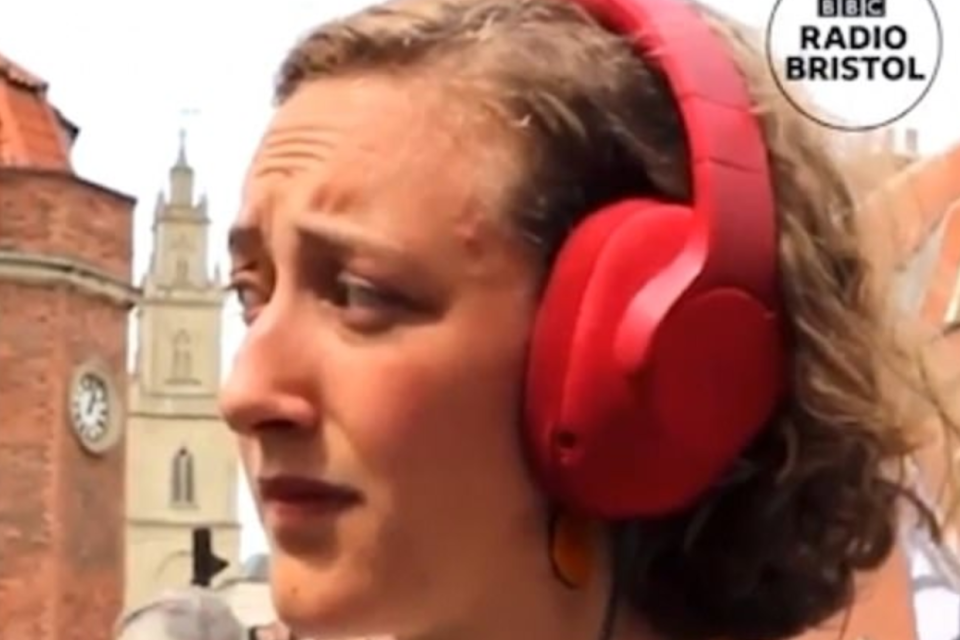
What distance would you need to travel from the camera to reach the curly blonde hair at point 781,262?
2.14 feet

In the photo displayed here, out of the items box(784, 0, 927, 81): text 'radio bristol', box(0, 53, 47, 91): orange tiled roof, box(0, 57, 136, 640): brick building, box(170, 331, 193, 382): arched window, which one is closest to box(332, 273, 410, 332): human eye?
box(784, 0, 927, 81): text 'radio bristol'

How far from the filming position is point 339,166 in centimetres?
63

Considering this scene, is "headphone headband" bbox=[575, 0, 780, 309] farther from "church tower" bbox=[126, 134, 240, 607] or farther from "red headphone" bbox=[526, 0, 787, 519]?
"church tower" bbox=[126, 134, 240, 607]

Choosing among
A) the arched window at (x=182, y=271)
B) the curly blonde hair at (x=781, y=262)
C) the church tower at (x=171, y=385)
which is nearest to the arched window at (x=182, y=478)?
the church tower at (x=171, y=385)

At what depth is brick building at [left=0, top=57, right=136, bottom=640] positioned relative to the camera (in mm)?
12562

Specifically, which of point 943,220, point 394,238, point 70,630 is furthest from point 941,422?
point 70,630

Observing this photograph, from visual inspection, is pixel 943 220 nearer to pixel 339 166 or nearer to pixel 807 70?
pixel 807 70

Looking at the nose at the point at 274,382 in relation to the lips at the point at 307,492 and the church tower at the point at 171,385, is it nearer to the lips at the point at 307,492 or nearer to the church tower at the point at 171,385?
the lips at the point at 307,492

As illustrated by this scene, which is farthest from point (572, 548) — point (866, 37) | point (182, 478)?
point (182, 478)

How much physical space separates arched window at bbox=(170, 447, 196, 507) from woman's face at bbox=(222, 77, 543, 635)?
19.0 metres

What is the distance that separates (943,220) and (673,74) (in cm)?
45

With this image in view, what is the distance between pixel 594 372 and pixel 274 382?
8 cm

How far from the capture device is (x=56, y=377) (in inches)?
530

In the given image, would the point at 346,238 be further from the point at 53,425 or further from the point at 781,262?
the point at 53,425
